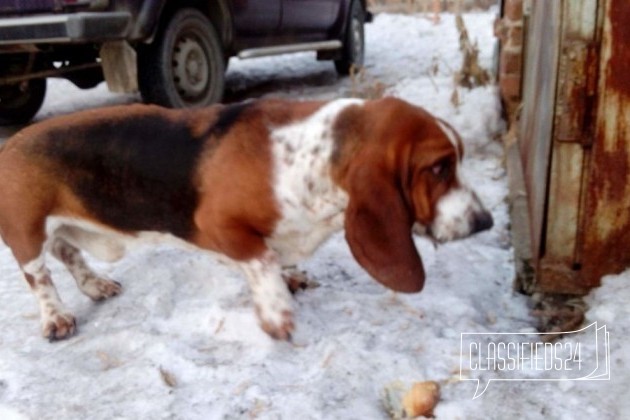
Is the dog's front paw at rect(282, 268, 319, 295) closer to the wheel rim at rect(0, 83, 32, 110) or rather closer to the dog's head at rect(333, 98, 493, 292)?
the dog's head at rect(333, 98, 493, 292)

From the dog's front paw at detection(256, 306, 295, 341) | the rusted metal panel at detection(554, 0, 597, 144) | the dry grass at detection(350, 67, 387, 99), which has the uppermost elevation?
the rusted metal panel at detection(554, 0, 597, 144)

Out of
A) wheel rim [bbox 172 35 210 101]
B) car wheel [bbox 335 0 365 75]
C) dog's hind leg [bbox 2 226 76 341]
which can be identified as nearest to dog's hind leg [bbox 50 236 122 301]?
dog's hind leg [bbox 2 226 76 341]

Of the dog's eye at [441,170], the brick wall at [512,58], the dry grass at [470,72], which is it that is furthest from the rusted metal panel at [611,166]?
the dry grass at [470,72]

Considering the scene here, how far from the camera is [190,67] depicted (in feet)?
20.6

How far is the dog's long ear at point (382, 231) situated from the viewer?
2.46 meters

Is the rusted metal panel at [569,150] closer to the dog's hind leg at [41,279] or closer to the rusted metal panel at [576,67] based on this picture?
the rusted metal panel at [576,67]

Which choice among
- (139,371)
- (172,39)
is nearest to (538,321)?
(139,371)

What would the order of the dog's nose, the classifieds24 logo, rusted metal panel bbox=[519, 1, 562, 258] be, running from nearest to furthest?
1. the classifieds24 logo
2. the dog's nose
3. rusted metal panel bbox=[519, 1, 562, 258]

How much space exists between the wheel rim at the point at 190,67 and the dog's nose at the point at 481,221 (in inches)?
160

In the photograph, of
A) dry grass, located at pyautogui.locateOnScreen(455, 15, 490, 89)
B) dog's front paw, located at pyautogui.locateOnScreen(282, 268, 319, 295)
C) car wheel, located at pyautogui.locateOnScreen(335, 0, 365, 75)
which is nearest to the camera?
dog's front paw, located at pyautogui.locateOnScreen(282, 268, 319, 295)

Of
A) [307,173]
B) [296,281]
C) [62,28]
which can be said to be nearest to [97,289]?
[296,281]

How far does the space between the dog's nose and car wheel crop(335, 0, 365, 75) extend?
630 cm

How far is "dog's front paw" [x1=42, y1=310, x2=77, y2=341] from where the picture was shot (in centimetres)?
303

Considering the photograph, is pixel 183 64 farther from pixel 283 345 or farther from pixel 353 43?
pixel 283 345
